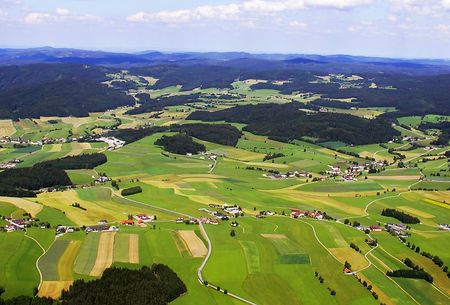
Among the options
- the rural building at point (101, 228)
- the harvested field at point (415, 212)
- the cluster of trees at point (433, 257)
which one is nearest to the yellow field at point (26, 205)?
the rural building at point (101, 228)

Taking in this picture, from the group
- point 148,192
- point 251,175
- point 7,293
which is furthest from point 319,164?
point 7,293

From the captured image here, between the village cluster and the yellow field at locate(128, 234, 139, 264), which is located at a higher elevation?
the yellow field at locate(128, 234, 139, 264)

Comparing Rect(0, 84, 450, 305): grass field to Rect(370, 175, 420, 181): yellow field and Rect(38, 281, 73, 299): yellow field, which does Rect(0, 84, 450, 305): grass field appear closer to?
Rect(38, 281, 73, 299): yellow field

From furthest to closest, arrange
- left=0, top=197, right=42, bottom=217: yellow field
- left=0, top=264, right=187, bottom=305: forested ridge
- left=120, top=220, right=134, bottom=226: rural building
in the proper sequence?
left=0, top=197, right=42, bottom=217: yellow field
left=120, top=220, right=134, bottom=226: rural building
left=0, top=264, right=187, bottom=305: forested ridge

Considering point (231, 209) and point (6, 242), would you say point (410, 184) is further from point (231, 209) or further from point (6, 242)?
point (6, 242)

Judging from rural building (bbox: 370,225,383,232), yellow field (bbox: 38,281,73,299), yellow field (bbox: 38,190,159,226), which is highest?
yellow field (bbox: 38,281,73,299)

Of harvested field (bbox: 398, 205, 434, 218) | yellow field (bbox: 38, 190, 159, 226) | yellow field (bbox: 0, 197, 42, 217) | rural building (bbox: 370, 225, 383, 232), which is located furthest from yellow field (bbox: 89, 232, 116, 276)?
harvested field (bbox: 398, 205, 434, 218)

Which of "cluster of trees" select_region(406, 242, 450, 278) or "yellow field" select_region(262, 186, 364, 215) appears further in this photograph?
"yellow field" select_region(262, 186, 364, 215)

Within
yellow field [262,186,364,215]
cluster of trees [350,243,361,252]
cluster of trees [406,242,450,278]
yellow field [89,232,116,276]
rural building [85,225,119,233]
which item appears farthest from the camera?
yellow field [262,186,364,215]
